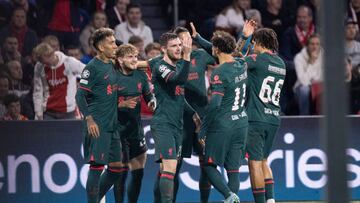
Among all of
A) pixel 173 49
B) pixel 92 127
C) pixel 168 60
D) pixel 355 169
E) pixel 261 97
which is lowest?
pixel 355 169

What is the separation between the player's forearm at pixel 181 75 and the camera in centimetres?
1027

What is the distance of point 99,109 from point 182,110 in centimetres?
92

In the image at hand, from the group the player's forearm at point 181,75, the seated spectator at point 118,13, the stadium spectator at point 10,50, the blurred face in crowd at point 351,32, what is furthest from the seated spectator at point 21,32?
the blurred face in crowd at point 351,32

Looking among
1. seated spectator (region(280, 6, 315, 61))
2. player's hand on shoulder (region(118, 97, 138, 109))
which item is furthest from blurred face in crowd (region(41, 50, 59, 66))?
seated spectator (region(280, 6, 315, 61))

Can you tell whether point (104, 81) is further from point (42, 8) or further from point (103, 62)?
point (42, 8)

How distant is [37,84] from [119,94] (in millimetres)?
2634

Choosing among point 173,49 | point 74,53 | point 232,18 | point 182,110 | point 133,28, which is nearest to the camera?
point 173,49

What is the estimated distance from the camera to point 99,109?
1062 centimetres

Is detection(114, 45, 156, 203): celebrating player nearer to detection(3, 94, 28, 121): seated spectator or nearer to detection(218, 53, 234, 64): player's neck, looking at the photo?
detection(218, 53, 234, 64): player's neck

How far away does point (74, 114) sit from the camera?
13688mm

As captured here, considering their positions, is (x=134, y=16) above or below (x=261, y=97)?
above

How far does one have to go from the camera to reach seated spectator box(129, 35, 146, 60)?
1377cm

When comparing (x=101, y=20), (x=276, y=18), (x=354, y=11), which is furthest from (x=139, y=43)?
(x=354, y=11)

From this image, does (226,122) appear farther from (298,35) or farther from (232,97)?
(298,35)
